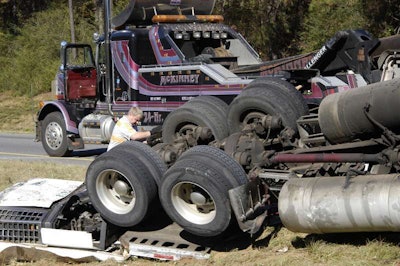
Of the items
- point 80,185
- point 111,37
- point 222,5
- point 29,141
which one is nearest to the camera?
point 80,185

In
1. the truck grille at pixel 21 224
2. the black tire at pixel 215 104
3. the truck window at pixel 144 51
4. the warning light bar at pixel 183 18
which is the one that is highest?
the warning light bar at pixel 183 18

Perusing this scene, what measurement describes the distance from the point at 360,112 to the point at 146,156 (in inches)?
87.2

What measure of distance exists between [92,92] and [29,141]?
17.8 ft

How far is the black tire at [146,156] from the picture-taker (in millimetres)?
6859

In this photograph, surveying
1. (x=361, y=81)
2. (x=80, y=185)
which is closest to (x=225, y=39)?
(x=361, y=81)

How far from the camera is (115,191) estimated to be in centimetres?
714

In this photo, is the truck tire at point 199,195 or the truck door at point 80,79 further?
the truck door at point 80,79

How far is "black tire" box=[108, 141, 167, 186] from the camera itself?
6.86 metres

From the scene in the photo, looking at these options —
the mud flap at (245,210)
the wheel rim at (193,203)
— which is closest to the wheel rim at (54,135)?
the wheel rim at (193,203)

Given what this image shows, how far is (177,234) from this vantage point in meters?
6.98

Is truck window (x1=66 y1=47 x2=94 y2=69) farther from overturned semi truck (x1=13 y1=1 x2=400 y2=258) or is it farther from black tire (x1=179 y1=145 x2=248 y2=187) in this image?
black tire (x1=179 y1=145 x2=248 y2=187)

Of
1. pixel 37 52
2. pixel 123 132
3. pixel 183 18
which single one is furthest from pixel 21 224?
pixel 37 52

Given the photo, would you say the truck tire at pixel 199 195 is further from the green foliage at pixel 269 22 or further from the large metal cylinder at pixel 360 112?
the green foliage at pixel 269 22

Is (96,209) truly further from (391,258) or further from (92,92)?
(92,92)
